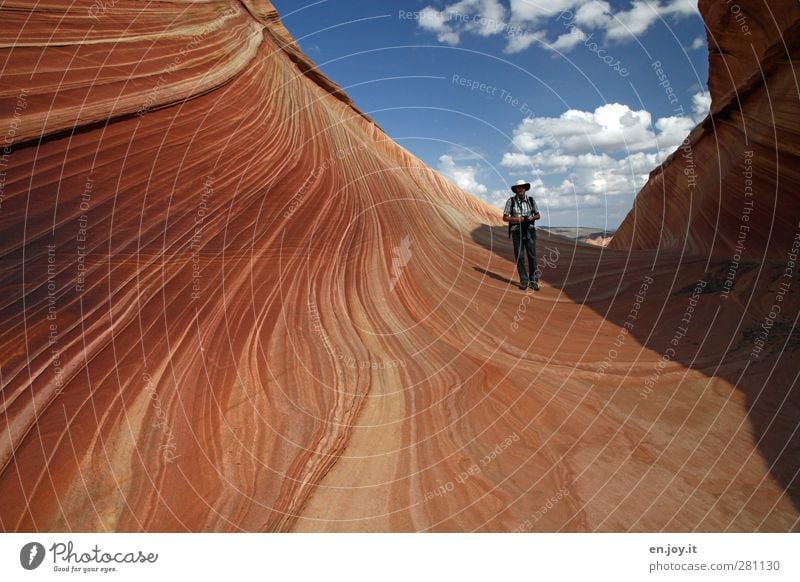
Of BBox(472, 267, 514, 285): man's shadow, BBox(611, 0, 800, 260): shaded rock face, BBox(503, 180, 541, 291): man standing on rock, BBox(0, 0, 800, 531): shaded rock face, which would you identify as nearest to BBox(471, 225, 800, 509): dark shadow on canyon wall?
BBox(0, 0, 800, 531): shaded rock face

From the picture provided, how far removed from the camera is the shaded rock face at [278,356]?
Result: 2748mm

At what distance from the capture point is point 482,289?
6738 mm

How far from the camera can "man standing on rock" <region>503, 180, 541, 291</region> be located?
6863 mm

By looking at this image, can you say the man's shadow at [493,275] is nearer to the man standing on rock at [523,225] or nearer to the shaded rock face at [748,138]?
the man standing on rock at [523,225]

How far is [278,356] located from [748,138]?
9578 millimetres

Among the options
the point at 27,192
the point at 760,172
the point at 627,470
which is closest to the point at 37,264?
the point at 27,192

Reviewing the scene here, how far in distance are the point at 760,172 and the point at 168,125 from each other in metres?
9.54

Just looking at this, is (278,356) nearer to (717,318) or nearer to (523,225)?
(523,225)

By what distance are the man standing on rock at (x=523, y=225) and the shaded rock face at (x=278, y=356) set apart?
0.38m

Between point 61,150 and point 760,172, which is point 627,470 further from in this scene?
point 760,172

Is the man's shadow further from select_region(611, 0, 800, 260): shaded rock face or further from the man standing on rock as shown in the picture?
select_region(611, 0, 800, 260): shaded rock face

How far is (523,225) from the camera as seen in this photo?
6.93m
